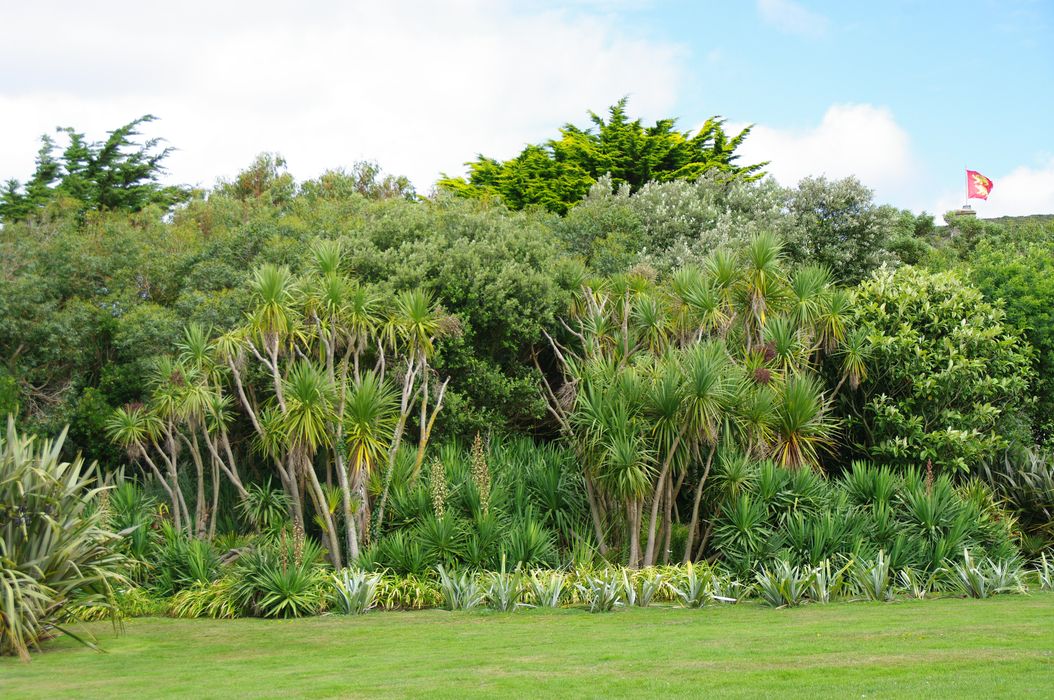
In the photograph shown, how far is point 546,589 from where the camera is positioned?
14148 millimetres

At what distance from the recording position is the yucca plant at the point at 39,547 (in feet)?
36.0

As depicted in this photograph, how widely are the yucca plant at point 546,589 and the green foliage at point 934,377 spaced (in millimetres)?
7646

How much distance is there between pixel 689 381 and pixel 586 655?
622 cm

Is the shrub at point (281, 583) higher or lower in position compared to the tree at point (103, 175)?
lower

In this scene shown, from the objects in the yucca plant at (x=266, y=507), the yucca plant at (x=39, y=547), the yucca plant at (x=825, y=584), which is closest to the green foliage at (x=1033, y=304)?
the yucca plant at (x=825, y=584)

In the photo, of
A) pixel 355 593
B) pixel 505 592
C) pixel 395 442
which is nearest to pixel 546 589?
pixel 505 592

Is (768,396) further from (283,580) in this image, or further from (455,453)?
(283,580)

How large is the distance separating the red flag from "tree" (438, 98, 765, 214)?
46.9 ft

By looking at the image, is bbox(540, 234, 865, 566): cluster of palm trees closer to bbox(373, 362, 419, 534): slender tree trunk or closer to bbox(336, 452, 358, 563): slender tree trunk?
bbox(373, 362, 419, 534): slender tree trunk

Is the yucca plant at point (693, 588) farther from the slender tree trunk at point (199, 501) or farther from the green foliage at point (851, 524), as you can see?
the slender tree trunk at point (199, 501)

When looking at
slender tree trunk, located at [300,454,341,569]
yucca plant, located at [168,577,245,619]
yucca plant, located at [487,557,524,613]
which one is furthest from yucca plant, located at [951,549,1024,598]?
yucca plant, located at [168,577,245,619]

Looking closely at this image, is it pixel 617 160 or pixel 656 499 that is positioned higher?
pixel 617 160

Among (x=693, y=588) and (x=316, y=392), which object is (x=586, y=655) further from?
(x=316, y=392)

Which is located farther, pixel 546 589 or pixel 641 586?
pixel 641 586
